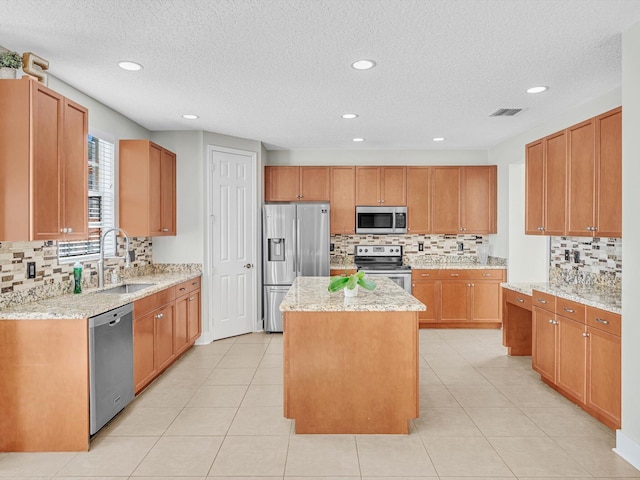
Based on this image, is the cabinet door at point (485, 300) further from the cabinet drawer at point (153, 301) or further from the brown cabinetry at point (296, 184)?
the cabinet drawer at point (153, 301)

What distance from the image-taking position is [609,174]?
2973mm

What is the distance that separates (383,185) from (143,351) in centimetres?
392

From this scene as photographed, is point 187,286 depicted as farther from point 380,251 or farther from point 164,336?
point 380,251

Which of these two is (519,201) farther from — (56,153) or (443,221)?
(56,153)

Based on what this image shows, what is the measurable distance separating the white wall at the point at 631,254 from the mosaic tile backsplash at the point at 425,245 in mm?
3747

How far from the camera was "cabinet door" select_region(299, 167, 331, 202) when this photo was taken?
6.07 meters

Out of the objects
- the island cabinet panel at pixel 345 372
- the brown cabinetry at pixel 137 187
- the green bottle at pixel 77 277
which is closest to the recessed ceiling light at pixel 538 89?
the island cabinet panel at pixel 345 372

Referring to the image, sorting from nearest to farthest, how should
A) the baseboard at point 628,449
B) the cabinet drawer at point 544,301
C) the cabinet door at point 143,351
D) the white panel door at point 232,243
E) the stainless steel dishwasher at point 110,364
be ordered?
the baseboard at point 628,449 → the stainless steel dishwasher at point 110,364 → the cabinet door at point 143,351 → the cabinet drawer at point 544,301 → the white panel door at point 232,243

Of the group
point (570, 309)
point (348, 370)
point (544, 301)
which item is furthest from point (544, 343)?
point (348, 370)

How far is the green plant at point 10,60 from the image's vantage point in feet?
8.37

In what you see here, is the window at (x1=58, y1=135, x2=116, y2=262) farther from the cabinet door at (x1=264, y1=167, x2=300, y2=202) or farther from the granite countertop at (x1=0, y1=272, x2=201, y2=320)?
the cabinet door at (x1=264, y1=167, x2=300, y2=202)

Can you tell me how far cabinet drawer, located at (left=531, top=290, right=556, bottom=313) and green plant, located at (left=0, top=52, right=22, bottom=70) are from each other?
4177 millimetres

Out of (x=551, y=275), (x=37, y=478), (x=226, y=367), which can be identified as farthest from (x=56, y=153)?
(x=551, y=275)

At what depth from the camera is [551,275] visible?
4.58 m
